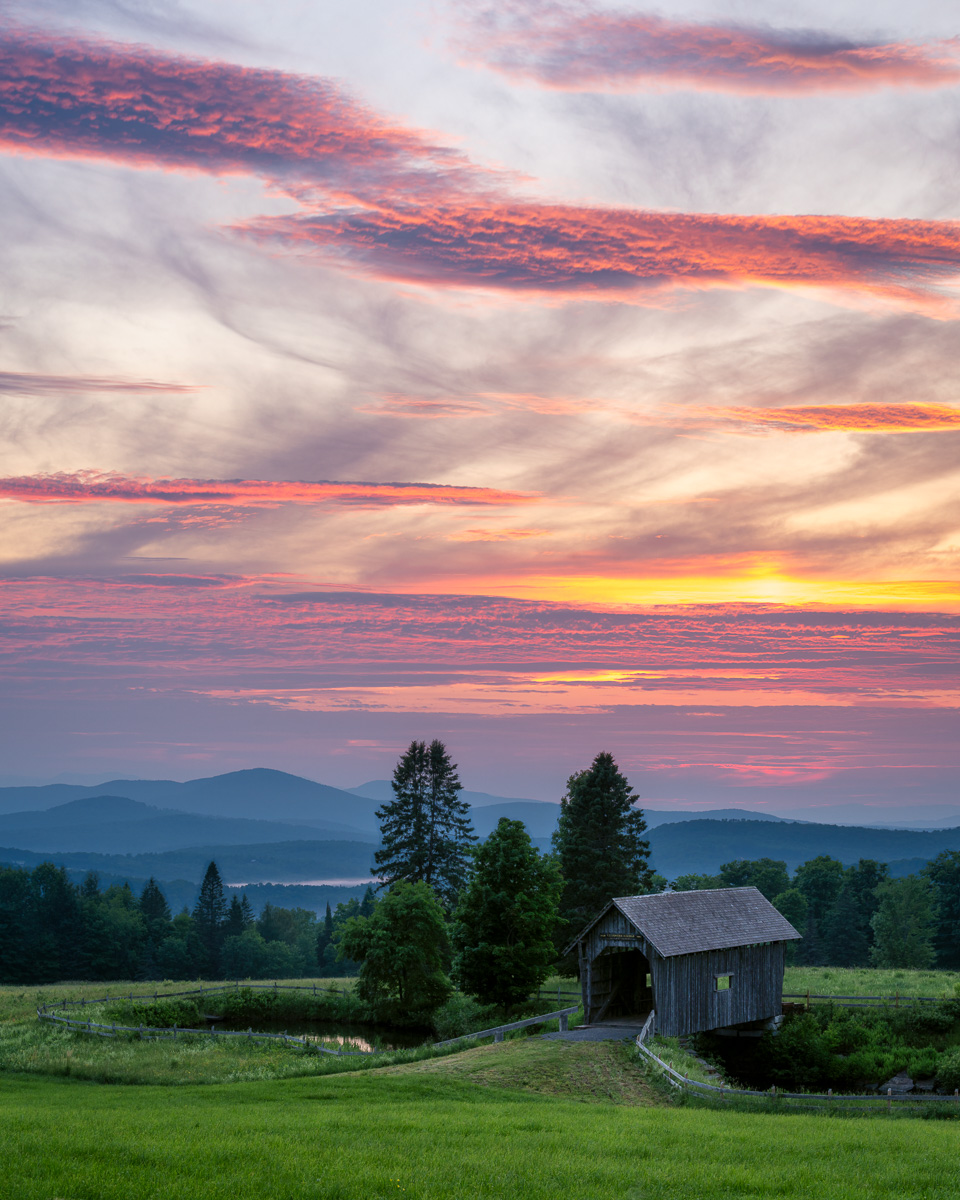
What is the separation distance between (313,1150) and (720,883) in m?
94.2

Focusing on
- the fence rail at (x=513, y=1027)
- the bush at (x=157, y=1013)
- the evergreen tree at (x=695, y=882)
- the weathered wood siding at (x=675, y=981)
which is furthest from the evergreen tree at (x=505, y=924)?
the evergreen tree at (x=695, y=882)

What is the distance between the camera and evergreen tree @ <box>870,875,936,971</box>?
82.4m

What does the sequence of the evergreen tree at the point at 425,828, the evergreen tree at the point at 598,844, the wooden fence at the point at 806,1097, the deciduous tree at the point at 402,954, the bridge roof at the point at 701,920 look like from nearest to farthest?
the wooden fence at the point at 806,1097, the bridge roof at the point at 701,920, the deciduous tree at the point at 402,954, the evergreen tree at the point at 598,844, the evergreen tree at the point at 425,828

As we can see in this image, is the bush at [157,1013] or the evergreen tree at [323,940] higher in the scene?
the bush at [157,1013]

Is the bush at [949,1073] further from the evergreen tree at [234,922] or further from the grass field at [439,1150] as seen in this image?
the evergreen tree at [234,922]

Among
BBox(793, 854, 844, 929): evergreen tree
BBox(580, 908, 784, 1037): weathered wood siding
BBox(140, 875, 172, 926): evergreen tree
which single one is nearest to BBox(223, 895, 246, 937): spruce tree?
BBox(140, 875, 172, 926): evergreen tree

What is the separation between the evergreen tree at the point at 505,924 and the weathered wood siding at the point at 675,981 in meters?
4.29

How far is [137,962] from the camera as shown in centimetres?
11088

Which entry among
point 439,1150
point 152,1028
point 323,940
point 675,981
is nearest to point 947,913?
point 675,981

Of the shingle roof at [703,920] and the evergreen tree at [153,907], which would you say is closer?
the shingle roof at [703,920]

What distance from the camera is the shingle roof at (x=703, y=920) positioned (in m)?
38.8

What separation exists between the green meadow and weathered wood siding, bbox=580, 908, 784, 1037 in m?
7.16

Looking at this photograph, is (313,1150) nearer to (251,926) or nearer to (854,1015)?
(854,1015)

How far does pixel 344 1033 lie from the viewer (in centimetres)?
5488
